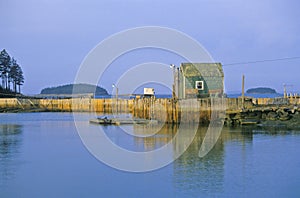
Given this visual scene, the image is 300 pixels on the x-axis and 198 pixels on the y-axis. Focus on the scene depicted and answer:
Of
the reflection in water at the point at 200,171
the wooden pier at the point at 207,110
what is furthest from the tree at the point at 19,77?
the reflection in water at the point at 200,171

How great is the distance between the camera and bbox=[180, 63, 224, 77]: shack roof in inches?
2057

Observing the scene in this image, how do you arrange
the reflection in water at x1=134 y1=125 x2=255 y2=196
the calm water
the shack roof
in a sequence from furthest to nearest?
the shack roof → the reflection in water at x1=134 y1=125 x2=255 y2=196 → the calm water

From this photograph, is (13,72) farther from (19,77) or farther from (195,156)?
(195,156)

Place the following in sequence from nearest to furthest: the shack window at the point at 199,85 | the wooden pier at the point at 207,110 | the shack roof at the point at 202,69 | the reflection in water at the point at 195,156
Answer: the reflection in water at the point at 195,156 → the wooden pier at the point at 207,110 → the shack window at the point at 199,85 → the shack roof at the point at 202,69

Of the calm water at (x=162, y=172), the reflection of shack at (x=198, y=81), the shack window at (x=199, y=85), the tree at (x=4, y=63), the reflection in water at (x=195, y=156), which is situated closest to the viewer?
the calm water at (x=162, y=172)

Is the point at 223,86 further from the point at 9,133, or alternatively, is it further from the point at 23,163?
the point at 23,163

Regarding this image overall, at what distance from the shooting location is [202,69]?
174 ft

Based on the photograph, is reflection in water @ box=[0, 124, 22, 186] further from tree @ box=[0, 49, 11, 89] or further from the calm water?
tree @ box=[0, 49, 11, 89]

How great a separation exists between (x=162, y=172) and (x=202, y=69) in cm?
3128

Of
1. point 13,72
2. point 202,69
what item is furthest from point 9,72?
point 202,69

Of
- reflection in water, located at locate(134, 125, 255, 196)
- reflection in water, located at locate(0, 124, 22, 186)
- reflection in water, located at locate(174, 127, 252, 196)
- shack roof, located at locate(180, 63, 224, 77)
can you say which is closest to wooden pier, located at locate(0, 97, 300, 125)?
reflection in water, located at locate(134, 125, 255, 196)

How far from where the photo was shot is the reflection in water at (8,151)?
74.5 feet

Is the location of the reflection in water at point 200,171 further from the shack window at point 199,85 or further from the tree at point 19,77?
the tree at point 19,77

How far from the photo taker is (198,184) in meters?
19.9
